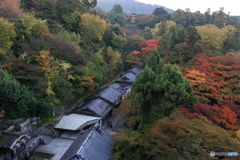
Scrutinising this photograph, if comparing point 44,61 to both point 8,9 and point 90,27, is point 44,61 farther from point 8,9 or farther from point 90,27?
point 90,27

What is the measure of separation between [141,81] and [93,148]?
239 inches

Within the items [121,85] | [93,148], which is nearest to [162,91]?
[93,148]

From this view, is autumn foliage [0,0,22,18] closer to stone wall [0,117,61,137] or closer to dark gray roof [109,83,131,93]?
stone wall [0,117,61,137]

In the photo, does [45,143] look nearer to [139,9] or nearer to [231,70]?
[231,70]

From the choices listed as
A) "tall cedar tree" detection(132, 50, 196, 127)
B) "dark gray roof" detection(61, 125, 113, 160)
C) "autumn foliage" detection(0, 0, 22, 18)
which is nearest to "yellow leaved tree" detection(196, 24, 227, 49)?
"tall cedar tree" detection(132, 50, 196, 127)

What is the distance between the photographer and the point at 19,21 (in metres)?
19.8

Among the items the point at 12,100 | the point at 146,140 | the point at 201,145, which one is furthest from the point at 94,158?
the point at 12,100

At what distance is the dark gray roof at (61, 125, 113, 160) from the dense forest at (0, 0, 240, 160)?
2.60 ft

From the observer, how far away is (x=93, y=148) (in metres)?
11.3

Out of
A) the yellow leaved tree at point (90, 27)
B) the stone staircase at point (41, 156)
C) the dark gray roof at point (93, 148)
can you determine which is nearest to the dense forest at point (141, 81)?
the yellow leaved tree at point (90, 27)

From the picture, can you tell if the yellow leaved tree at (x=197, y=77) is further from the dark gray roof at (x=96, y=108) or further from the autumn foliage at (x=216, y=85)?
the dark gray roof at (x=96, y=108)

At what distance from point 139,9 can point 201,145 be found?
133905 mm

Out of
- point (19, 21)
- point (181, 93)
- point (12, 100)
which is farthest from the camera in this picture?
point (19, 21)

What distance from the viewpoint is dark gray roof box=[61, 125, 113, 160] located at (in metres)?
10.5
